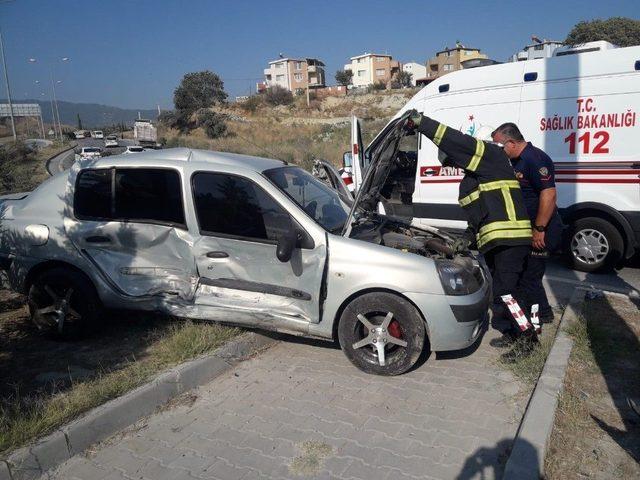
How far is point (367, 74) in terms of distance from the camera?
95875 mm

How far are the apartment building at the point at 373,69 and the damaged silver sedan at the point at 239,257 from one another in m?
93.7

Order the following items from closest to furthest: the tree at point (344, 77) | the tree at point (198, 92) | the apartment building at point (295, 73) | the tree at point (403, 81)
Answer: the tree at point (198, 92), the tree at point (403, 81), the tree at point (344, 77), the apartment building at point (295, 73)

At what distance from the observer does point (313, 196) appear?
4.54m

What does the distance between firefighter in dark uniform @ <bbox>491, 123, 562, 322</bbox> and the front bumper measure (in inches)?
33.9

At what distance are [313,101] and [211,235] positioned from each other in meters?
63.7

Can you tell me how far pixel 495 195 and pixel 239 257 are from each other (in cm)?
212

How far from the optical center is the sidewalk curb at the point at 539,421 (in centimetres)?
260

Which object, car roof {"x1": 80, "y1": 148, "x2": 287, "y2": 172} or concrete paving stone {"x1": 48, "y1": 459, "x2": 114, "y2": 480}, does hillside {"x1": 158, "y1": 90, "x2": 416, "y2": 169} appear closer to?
car roof {"x1": 80, "y1": 148, "x2": 287, "y2": 172}

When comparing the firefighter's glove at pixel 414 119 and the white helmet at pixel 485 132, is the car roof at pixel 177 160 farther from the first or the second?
the white helmet at pixel 485 132

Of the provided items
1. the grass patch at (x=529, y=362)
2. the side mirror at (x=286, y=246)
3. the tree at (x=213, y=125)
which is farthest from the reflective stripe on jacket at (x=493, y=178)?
the tree at (x=213, y=125)

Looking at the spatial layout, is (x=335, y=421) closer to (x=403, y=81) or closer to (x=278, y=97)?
(x=278, y=97)

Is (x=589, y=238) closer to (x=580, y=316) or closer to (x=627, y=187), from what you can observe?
(x=627, y=187)

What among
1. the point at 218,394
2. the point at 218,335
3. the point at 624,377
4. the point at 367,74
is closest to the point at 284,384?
the point at 218,394

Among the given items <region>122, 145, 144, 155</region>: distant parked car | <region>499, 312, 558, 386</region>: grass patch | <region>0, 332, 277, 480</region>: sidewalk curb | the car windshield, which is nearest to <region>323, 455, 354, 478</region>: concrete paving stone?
<region>0, 332, 277, 480</region>: sidewalk curb
